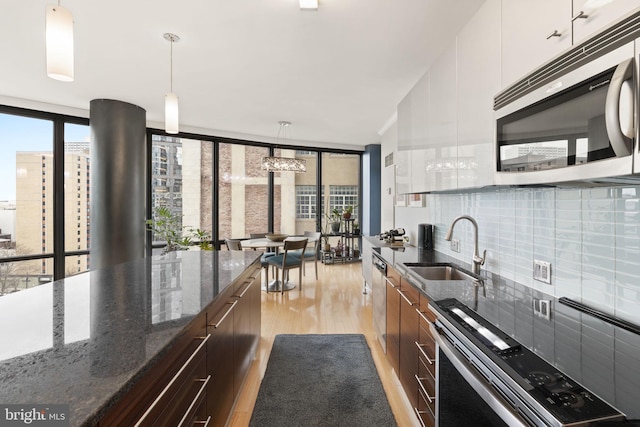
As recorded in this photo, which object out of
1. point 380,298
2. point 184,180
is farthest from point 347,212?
point 380,298

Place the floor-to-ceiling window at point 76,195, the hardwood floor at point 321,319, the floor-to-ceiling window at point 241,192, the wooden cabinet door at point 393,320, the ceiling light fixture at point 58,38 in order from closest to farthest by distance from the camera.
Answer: the ceiling light fixture at point 58,38 → the hardwood floor at point 321,319 → the wooden cabinet door at point 393,320 → the floor-to-ceiling window at point 76,195 → the floor-to-ceiling window at point 241,192

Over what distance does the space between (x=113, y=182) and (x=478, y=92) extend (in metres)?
3.99

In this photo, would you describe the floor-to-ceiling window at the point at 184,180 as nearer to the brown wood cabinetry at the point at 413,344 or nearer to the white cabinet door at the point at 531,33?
the brown wood cabinetry at the point at 413,344

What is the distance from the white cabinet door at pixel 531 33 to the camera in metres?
1.11

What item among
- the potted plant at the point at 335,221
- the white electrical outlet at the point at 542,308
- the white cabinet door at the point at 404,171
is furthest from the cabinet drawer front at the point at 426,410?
the potted plant at the point at 335,221

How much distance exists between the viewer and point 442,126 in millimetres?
2184

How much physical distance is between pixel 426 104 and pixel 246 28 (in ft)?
5.01

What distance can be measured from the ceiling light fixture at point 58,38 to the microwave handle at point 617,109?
200cm

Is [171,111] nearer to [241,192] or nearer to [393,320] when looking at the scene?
[393,320]

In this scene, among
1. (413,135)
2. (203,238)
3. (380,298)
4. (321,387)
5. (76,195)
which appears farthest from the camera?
(203,238)

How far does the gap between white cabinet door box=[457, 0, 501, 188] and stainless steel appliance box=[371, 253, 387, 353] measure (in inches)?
41.7

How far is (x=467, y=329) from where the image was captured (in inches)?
43.6

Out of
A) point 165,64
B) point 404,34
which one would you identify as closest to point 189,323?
point 404,34

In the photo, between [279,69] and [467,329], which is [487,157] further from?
[279,69]
